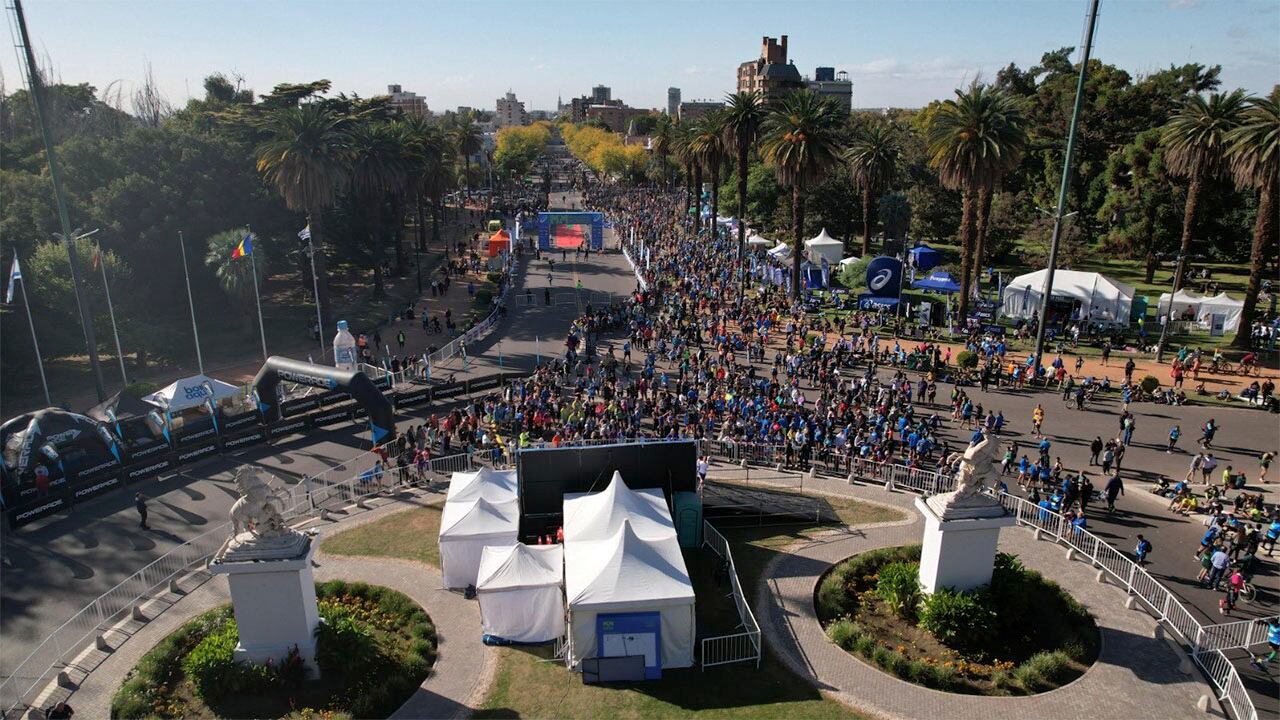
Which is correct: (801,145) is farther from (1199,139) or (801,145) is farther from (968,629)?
(968,629)

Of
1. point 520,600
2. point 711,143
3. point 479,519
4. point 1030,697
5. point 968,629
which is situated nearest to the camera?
point 1030,697

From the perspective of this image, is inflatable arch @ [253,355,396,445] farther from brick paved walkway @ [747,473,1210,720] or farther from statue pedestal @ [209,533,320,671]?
brick paved walkway @ [747,473,1210,720]

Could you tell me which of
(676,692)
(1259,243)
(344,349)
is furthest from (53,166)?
(1259,243)

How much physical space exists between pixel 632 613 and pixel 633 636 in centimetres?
44

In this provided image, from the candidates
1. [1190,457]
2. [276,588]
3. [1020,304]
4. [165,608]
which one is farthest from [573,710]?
[1020,304]

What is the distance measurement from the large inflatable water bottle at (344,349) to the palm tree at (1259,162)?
129 ft

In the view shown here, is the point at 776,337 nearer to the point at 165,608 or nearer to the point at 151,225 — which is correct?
the point at 165,608

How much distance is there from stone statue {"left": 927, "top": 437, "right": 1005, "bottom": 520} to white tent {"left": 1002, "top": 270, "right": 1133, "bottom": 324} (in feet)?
91.1

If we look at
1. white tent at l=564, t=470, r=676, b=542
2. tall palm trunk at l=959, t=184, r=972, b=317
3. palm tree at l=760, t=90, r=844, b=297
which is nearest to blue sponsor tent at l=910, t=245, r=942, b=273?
palm tree at l=760, t=90, r=844, b=297

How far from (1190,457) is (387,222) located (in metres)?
54.3

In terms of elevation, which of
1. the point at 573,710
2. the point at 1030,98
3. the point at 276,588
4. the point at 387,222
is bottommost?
the point at 573,710

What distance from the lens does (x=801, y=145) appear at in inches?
1754

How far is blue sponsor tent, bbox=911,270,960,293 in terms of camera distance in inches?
1719

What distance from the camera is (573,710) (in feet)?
48.1
